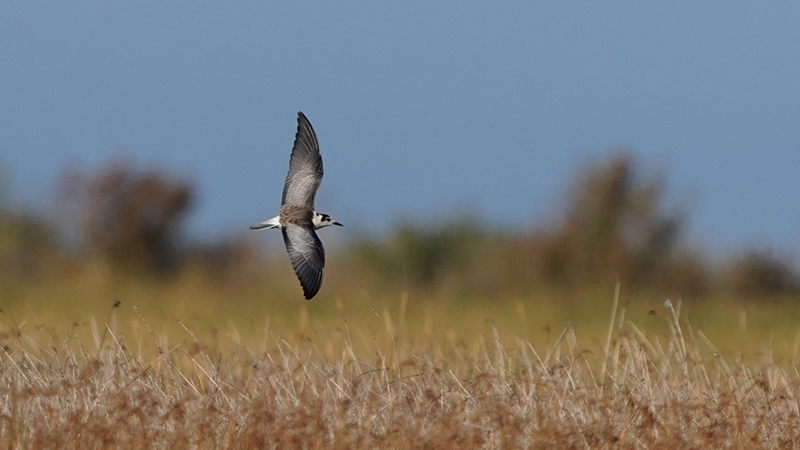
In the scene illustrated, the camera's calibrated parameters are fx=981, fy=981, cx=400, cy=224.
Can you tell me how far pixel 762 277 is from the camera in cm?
1698

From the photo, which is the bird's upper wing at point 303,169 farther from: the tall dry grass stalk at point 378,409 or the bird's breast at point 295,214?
the tall dry grass stalk at point 378,409

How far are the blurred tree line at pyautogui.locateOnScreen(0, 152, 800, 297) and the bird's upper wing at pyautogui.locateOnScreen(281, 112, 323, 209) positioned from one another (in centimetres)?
936

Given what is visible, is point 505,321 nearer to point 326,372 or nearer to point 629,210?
point 629,210

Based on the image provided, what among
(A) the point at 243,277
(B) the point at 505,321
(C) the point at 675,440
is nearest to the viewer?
(C) the point at 675,440

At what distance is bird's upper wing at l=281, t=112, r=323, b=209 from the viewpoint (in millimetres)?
6172

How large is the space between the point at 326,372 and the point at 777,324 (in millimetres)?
10238

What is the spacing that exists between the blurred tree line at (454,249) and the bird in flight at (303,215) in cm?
938

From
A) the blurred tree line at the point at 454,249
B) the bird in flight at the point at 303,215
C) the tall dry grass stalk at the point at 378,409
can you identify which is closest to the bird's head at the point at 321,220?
the bird in flight at the point at 303,215

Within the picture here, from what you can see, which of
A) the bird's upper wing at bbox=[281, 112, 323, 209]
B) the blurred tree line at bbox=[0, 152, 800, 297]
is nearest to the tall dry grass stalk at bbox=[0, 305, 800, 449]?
the bird's upper wing at bbox=[281, 112, 323, 209]

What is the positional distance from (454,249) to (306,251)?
12538 millimetres

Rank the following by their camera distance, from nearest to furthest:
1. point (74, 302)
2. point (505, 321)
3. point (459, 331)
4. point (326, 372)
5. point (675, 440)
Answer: point (675, 440), point (326, 372), point (459, 331), point (505, 321), point (74, 302)

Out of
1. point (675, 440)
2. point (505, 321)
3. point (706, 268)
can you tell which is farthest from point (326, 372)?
point (706, 268)

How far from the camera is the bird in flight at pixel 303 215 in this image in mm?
5883

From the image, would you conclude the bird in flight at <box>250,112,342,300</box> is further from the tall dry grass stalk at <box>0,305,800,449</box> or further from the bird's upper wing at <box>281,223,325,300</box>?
the tall dry grass stalk at <box>0,305,800,449</box>
